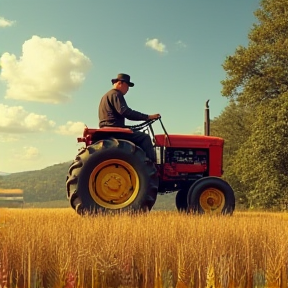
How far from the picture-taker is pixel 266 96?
63.6 feet

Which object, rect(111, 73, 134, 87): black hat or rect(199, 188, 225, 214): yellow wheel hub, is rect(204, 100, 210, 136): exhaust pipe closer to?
rect(199, 188, 225, 214): yellow wheel hub

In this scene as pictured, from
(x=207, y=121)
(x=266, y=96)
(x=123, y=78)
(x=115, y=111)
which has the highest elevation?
(x=266, y=96)

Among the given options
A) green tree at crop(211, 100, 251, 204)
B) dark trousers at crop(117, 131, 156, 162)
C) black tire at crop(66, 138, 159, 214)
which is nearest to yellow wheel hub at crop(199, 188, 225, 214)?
black tire at crop(66, 138, 159, 214)

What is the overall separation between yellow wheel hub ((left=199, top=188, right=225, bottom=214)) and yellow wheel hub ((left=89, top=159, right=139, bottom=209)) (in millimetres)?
1577

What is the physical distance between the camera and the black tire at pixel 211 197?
27.7 ft

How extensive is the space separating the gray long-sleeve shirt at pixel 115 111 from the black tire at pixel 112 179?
0.47 metres

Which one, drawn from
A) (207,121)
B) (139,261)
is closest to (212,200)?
(207,121)

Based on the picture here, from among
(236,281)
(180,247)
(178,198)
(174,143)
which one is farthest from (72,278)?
(178,198)

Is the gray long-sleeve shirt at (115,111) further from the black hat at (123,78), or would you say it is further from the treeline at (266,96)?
the treeline at (266,96)

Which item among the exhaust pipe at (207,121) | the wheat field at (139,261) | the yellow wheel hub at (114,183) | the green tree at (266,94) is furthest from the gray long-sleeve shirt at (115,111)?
the green tree at (266,94)

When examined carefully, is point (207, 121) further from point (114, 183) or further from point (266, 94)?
point (266, 94)

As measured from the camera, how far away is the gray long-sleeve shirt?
792cm

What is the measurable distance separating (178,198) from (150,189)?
231 cm

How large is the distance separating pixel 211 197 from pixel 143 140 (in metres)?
1.81
